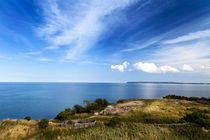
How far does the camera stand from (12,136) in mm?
9891

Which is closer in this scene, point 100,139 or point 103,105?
point 100,139

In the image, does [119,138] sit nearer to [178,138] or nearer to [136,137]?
[136,137]

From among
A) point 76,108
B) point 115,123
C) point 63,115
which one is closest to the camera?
point 115,123

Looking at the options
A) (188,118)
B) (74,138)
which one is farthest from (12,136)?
(188,118)

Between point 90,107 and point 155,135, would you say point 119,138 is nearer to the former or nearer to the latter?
point 155,135

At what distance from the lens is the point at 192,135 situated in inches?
170

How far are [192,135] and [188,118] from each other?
783 centimetres

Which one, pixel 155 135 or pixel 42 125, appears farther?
pixel 42 125

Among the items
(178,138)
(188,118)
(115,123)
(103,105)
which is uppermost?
(178,138)

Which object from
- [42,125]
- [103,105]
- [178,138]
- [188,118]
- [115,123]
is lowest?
[103,105]

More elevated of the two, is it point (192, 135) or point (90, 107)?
point (192, 135)

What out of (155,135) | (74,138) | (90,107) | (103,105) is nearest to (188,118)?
(155,135)

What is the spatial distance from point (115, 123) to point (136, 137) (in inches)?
99.6

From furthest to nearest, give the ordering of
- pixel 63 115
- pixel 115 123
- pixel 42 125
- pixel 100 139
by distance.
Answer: pixel 63 115, pixel 42 125, pixel 115 123, pixel 100 139
